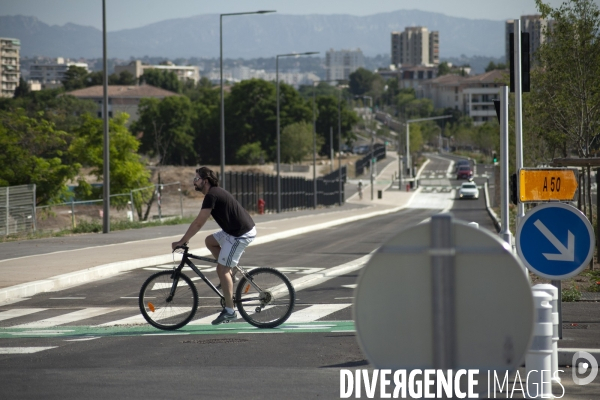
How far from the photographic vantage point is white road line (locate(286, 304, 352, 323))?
11.7 meters

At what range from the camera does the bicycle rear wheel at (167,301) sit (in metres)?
10.8

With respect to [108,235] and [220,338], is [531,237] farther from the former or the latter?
[108,235]

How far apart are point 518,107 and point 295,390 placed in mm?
6961

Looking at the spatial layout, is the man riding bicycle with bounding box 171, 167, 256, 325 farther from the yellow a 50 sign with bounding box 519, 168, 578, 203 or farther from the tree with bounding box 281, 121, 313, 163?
the tree with bounding box 281, 121, 313, 163

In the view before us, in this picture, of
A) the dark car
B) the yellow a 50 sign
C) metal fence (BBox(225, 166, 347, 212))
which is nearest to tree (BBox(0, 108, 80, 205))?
metal fence (BBox(225, 166, 347, 212))

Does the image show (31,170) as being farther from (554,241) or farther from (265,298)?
Answer: (554,241)

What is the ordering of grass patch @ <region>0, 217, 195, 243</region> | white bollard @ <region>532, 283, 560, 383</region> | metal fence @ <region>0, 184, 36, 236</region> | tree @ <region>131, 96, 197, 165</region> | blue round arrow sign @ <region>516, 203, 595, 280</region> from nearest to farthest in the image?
1. white bollard @ <region>532, 283, 560, 383</region>
2. blue round arrow sign @ <region>516, 203, 595, 280</region>
3. grass patch @ <region>0, 217, 195, 243</region>
4. metal fence @ <region>0, 184, 36, 236</region>
5. tree @ <region>131, 96, 197, 165</region>

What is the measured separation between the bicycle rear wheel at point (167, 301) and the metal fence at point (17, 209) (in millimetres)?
21535

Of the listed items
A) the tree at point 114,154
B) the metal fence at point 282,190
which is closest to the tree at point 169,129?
the metal fence at point 282,190

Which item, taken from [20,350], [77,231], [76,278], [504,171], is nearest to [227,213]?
[20,350]

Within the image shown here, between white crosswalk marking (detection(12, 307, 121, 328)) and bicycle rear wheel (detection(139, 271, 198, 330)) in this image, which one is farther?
white crosswalk marking (detection(12, 307, 121, 328))

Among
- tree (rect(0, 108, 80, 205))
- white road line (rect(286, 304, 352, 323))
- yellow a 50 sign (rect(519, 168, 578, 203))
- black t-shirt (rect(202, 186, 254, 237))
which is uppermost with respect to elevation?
tree (rect(0, 108, 80, 205))

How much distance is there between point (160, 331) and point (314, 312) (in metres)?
2.24

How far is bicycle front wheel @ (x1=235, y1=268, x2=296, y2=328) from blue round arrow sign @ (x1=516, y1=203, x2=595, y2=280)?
344 centimetres
